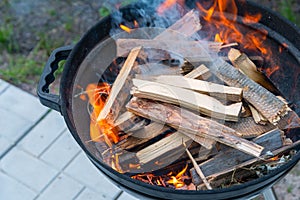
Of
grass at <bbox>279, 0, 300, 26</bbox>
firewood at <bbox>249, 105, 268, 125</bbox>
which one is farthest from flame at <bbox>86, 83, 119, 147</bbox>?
grass at <bbox>279, 0, 300, 26</bbox>

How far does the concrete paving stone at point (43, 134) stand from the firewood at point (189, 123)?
3.35ft

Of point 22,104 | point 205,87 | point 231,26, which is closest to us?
point 205,87

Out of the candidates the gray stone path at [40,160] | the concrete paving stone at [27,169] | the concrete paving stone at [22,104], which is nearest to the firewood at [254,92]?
the gray stone path at [40,160]

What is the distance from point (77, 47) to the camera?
162cm

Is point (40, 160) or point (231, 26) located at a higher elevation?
point (231, 26)

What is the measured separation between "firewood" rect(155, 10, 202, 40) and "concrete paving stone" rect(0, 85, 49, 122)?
1.04 meters

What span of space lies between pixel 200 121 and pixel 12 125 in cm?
137

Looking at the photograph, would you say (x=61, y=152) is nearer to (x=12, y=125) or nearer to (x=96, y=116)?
(x=12, y=125)

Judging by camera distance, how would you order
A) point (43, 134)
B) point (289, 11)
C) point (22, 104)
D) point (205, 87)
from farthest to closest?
point (289, 11) < point (22, 104) < point (43, 134) < point (205, 87)

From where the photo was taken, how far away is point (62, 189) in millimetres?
2180

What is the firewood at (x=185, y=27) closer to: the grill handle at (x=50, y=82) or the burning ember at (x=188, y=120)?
the burning ember at (x=188, y=120)

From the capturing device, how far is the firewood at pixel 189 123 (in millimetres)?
1396

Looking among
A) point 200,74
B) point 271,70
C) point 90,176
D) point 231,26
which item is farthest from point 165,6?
point 90,176

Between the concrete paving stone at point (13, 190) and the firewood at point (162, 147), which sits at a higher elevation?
the firewood at point (162, 147)
